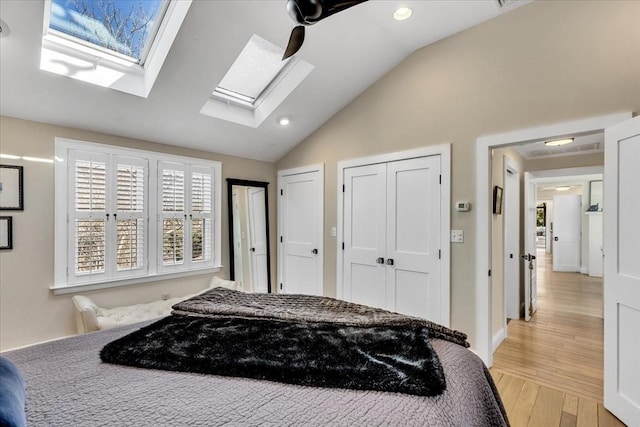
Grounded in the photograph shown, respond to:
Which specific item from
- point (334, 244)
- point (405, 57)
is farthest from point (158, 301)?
point (405, 57)

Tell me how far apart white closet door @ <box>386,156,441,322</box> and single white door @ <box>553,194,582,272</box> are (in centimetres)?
Answer: 691

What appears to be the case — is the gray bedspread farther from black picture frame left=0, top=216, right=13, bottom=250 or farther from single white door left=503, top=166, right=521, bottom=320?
single white door left=503, top=166, right=521, bottom=320

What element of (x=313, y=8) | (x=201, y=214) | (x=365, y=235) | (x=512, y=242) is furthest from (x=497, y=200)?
(x=201, y=214)

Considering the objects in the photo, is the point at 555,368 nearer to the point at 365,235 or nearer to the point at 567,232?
the point at 365,235

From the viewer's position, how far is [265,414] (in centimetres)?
90

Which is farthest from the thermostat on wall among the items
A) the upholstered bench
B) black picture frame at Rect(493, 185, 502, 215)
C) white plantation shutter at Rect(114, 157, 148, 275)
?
white plantation shutter at Rect(114, 157, 148, 275)

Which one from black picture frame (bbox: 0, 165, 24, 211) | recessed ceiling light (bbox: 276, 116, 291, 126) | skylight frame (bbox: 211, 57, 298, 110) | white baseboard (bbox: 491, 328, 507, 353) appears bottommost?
white baseboard (bbox: 491, 328, 507, 353)

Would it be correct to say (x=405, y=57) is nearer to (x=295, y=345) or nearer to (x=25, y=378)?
(x=295, y=345)

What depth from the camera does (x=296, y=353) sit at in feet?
4.13

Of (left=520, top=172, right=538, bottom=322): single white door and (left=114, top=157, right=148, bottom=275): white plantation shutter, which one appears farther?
(left=520, top=172, right=538, bottom=322): single white door

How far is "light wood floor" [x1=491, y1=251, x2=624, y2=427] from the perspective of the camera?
216 centimetres

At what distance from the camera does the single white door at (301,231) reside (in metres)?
4.14

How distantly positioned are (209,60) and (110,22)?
2.61 feet

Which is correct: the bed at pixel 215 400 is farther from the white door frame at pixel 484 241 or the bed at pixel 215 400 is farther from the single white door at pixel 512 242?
the single white door at pixel 512 242
